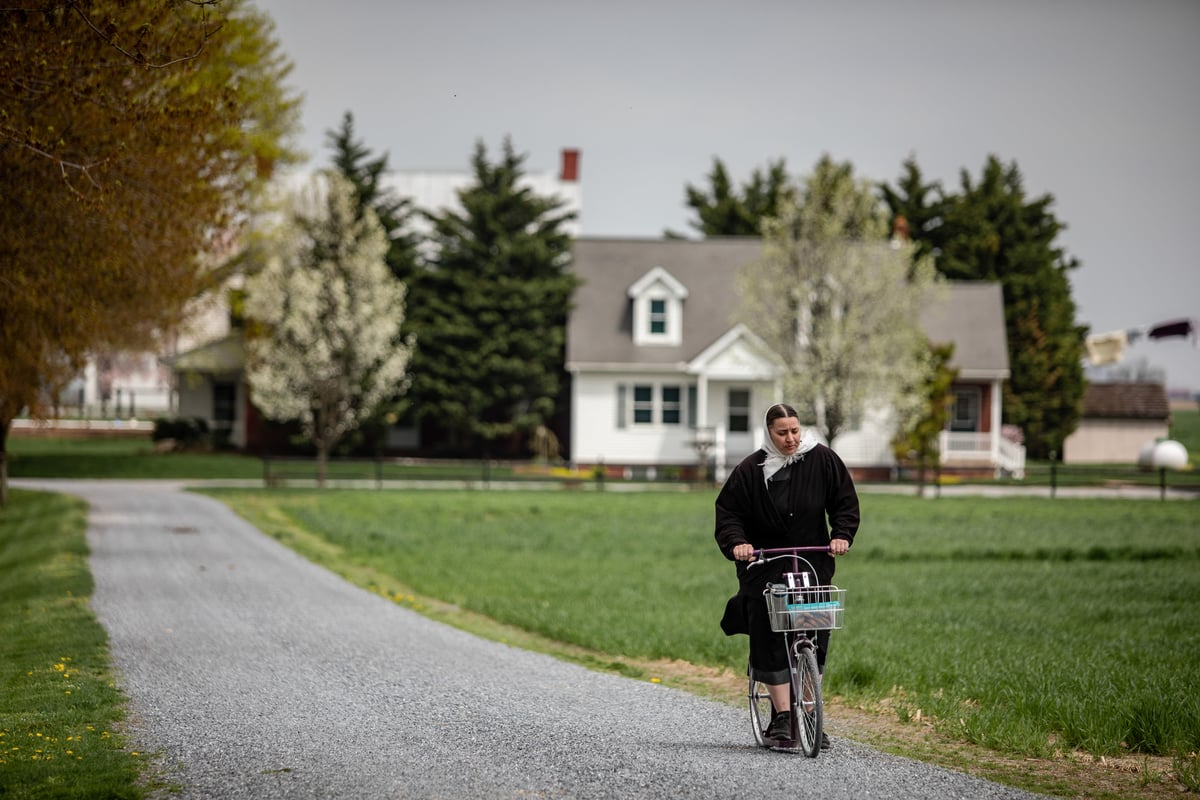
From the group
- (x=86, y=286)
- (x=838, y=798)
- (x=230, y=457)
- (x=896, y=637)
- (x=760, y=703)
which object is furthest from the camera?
(x=230, y=457)

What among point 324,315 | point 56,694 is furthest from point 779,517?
point 324,315

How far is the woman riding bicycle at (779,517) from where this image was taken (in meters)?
7.05

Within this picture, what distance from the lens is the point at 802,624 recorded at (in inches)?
267

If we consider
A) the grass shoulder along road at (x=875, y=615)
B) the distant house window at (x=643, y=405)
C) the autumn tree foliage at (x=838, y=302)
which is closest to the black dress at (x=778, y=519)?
the grass shoulder along road at (x=875, y=615)

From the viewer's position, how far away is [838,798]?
6.17 metres

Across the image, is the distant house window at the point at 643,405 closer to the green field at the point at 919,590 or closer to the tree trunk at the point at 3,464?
the green field at the point at 919,590

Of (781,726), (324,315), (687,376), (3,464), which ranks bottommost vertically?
(781,726)

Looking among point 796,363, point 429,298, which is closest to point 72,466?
point 429,298

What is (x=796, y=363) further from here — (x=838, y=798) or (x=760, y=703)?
(x=838, y=798)

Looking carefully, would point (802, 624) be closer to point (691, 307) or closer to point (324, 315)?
point (324, 315)

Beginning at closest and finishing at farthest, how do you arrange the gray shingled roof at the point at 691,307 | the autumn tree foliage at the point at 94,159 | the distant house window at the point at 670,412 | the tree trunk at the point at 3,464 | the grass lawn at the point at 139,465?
the autumn tree foliage at the point at 94,159
the tree trunk at the point at 3,464
the grass lawn at the point at 139,465
the distant house window at the point at 670,412
the gray shingled roof at the point at 691,307

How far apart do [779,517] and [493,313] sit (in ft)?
116

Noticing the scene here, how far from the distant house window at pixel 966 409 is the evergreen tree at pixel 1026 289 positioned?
240 inches

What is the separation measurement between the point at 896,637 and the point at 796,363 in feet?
83.1
